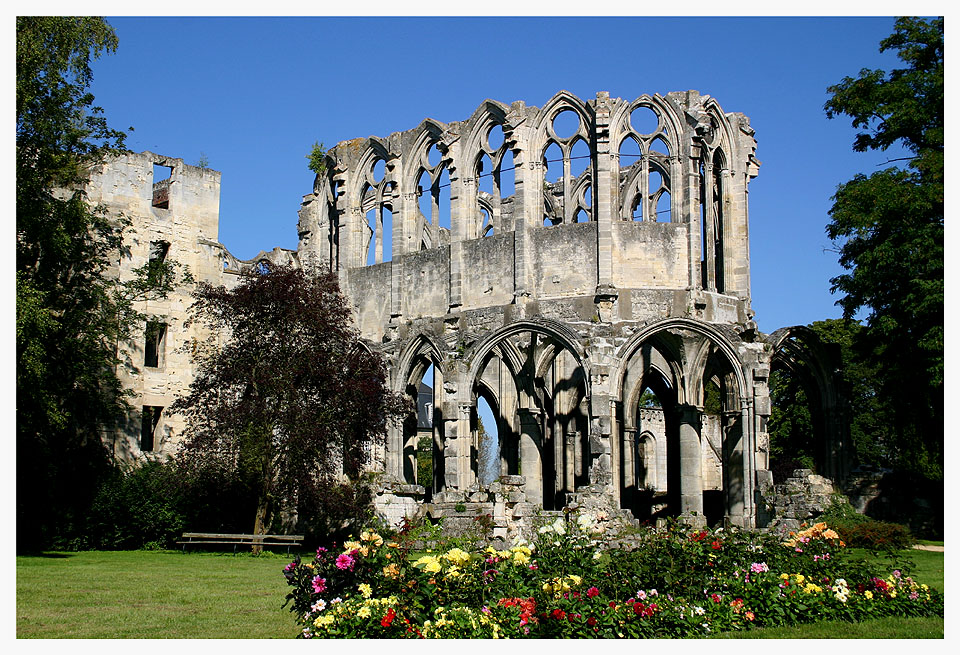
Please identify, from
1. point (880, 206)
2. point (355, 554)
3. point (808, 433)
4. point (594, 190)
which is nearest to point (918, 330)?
point (880, 206)

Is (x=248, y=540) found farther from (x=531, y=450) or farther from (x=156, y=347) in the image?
(x=531, y=450)

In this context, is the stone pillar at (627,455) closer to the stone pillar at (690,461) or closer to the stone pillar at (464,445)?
the stone pillar at (690,461)

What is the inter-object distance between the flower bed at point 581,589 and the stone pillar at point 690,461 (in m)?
16.3

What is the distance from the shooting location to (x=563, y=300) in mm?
28234

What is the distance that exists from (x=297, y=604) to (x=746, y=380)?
57.1ft

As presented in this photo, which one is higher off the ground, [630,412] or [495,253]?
[495,253]

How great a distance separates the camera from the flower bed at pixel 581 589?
35.6 feet

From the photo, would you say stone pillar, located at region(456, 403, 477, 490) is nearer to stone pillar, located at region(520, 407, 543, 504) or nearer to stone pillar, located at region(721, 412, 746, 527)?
stone pillar, located at region(520, 407, 543, 504)

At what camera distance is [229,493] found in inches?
1091

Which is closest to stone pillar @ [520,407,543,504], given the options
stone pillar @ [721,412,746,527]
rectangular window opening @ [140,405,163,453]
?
stone pillar @ [721,412,746,527]

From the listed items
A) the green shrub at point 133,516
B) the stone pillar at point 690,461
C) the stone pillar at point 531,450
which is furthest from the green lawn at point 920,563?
the green shrub at point 133,516

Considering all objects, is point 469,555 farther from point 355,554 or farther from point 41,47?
point 41,47

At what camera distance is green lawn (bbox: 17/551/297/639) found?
40.0 ft

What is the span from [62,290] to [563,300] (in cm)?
1204
